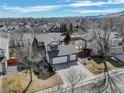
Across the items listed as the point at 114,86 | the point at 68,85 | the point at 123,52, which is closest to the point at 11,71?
the point at 68,85

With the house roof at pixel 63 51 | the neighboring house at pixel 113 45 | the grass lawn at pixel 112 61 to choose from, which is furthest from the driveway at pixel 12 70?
the neighboring house at pixel 113 45

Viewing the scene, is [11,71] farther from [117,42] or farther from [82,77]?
[117,42]

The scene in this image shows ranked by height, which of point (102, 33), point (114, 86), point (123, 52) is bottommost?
point (114, 86)

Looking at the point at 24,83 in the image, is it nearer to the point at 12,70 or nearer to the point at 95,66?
the point at 12,70

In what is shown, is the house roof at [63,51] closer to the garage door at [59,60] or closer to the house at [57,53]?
the house at [57,53]

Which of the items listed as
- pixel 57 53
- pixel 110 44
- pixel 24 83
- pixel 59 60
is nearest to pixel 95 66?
pixel 59 60

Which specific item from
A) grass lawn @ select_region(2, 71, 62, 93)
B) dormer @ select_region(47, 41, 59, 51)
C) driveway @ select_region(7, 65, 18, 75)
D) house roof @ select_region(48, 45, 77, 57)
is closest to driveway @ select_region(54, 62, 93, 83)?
grass lawn @ select_region(2, 71, 62, 93)
